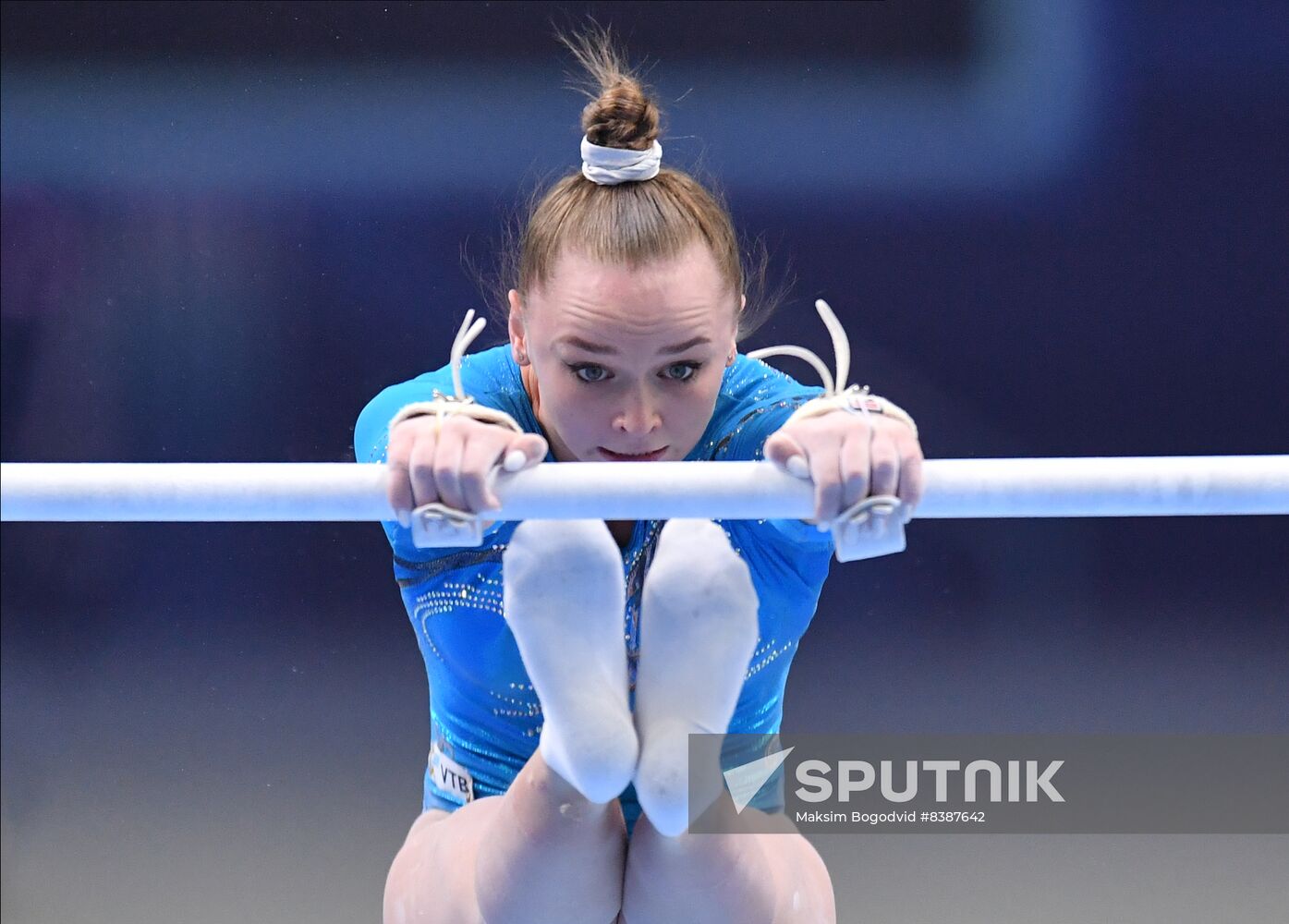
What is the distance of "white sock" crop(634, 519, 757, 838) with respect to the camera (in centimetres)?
94

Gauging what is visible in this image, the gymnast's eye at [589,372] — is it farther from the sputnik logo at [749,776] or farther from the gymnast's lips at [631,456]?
the sputnik logo at [749,776]

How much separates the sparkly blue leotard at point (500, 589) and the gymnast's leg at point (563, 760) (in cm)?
15

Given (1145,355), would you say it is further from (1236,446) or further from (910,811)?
(910,811)

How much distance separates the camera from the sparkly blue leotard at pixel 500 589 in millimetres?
1104

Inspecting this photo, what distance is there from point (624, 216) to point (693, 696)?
362 mm

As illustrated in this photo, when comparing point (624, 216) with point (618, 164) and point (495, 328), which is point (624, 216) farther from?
point (495, 328)

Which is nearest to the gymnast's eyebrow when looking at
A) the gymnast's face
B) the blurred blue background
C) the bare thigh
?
the gymnast's face

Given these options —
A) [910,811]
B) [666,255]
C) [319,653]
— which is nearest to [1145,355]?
[910,811]

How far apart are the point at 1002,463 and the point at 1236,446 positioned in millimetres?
1243

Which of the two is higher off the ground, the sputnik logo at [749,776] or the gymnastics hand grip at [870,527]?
the gymnastics hand grip at [870,527]

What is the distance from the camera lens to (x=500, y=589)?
112cm

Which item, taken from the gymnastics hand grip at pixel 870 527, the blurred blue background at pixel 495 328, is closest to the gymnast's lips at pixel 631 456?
the gymnastics hand grip at pixel 870 527

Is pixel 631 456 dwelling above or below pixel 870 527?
above

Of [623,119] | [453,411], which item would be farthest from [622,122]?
[453,411]
